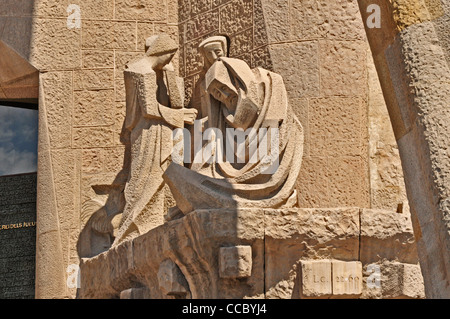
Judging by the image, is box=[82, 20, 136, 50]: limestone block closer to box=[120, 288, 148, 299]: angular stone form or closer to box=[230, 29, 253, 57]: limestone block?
box=[230, 29, 253, 57]: limestone block

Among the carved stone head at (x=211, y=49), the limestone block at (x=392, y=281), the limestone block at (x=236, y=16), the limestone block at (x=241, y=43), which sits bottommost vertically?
the limestone block at (x=392, y=281)

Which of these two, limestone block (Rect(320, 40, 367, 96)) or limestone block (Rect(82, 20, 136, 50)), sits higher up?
limestone block (Rect(82, 20, 136, 50))

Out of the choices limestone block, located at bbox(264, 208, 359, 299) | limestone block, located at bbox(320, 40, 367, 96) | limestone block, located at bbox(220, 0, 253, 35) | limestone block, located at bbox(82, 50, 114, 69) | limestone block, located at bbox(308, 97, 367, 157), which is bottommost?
limestone block, located at bbox(264, 208, 359, 299)

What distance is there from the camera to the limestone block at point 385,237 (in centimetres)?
796

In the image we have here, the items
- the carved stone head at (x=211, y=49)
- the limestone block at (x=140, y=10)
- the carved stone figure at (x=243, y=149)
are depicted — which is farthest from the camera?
the limestone block at (x=140, y=10)

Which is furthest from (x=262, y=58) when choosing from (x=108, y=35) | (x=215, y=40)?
(x=108, y=35)

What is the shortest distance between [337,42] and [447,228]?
444cm

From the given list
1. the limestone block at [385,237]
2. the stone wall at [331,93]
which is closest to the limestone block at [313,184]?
the stone wall at [331,93]

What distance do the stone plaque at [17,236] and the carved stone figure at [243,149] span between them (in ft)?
8.90

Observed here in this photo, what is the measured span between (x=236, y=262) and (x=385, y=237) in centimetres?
109

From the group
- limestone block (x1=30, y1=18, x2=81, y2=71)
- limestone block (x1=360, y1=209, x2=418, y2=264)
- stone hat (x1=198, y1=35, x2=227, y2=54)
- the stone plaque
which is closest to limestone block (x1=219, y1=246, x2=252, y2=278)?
limestone block (x1=360, y1=209, x2=418, y2=264)

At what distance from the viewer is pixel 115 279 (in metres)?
8.79

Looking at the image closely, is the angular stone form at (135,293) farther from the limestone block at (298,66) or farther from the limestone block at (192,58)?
the limestone block at (192,58)

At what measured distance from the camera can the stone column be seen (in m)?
5.50
